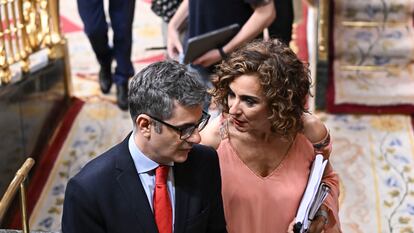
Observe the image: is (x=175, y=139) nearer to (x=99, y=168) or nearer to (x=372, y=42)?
(x=99, y=168)

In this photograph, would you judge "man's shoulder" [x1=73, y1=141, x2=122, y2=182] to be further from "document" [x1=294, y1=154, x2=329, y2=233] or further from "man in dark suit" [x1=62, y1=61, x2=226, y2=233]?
"document" [x1=294, y1=154, x2=329, y2=233]

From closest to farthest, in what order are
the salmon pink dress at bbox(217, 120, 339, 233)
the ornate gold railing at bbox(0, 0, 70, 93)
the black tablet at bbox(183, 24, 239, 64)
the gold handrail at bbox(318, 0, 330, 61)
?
the salmon pink dress at bbox(217, 120, 339, 233) → the black tablet at bbox(183, 24, 239, 64) → the ornate gold railing at bbox(0, 0, 70, 93) → the gold handrail at bbox(318, 0, 330, 61)

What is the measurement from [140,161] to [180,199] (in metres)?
0.16

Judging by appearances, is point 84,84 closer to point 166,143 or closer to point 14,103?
point 14,103

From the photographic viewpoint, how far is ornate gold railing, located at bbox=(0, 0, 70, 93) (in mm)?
4555

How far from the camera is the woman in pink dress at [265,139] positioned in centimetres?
266

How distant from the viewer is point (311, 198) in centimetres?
273

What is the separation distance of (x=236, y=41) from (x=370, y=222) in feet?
4.13

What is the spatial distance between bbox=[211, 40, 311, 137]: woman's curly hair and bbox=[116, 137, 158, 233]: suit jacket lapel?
569 millimetres

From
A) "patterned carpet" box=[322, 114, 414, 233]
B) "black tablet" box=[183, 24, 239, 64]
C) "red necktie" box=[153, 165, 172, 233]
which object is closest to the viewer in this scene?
"red necktie" box=[153, 165, 172, 233]

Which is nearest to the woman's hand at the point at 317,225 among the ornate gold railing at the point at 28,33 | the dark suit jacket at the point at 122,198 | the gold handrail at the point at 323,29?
the dark suit jacket at the point at 122,198

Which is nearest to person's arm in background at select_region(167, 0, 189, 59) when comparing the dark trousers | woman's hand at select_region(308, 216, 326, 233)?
the dark trousers

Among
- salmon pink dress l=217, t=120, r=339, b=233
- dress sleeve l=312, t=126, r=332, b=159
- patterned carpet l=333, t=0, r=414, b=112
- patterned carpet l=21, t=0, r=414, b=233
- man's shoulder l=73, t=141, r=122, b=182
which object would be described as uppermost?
man's shoulder l=73, t=141, r=122, b=182

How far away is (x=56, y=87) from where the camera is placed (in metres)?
5.33
